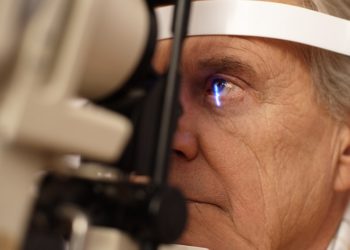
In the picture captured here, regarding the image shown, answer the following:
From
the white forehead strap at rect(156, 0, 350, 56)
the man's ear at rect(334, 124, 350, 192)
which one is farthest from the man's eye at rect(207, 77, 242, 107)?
the man's ear at rect(334, 124, 350, 192)

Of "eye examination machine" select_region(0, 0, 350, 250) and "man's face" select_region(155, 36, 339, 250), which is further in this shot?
"man's face" select_region(155, 36, 339, 250)

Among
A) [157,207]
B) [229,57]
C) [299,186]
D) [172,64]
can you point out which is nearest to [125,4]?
[172,64]

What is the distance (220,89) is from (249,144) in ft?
0.43

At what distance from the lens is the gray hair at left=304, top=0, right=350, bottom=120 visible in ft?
4.05

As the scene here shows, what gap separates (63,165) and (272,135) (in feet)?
1.97

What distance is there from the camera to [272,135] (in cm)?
121

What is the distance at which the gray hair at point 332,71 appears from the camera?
1.23 meters

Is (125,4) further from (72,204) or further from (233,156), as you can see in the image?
(233,156)

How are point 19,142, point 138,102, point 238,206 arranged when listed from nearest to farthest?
1. point 19,142
2. point 138,102
3. point 238,206

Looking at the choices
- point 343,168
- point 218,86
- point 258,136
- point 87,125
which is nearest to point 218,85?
point 218,86

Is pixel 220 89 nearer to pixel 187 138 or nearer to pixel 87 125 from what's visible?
pixel 187 138

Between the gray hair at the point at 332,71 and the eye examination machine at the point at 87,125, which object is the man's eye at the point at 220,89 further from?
the eye examination machine at the point at 87,125

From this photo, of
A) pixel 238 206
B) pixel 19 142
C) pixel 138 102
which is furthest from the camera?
pixel 238 206

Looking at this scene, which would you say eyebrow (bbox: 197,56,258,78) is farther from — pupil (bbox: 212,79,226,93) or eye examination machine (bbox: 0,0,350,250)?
eye examination machine (bbox: 0,0,350,250)
